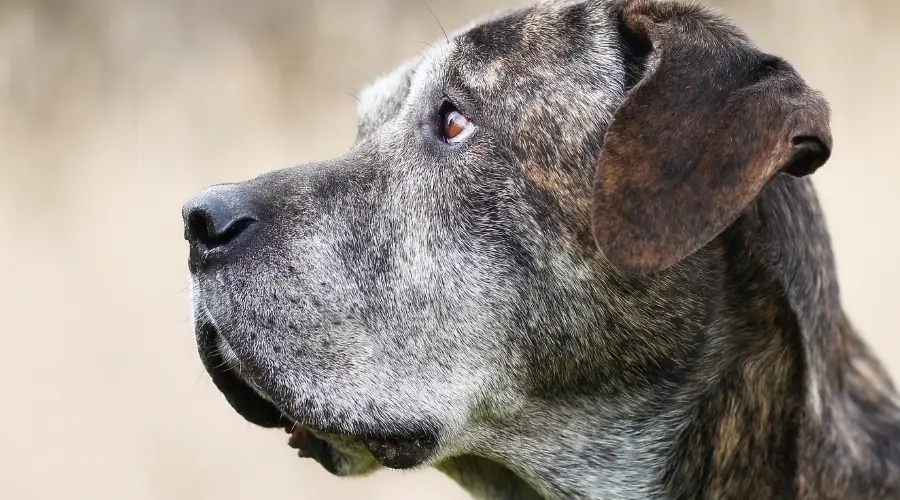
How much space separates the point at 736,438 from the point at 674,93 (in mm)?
893

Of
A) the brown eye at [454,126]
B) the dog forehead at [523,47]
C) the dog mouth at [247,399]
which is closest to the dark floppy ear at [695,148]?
the dog forehead at [523,47]

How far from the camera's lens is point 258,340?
8.61 feet

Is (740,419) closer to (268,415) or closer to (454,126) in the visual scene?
(454,126)

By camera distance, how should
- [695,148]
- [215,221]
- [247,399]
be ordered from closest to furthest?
[695,148], [215,221], [247,399]

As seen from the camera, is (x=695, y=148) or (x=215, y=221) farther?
(x=215, y=221)

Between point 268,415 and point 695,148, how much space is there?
1.32 m

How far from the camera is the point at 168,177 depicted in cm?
757

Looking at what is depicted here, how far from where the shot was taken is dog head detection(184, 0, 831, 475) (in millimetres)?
2631

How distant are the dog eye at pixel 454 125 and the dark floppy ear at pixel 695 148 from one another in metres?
0.48

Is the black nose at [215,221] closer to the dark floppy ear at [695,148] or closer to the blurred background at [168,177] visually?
the dark floppy ear at [695,148]

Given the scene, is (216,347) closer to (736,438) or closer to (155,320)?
(736,438)

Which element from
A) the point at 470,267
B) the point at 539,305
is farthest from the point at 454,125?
the point at 539,305

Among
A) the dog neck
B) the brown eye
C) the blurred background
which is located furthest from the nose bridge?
the blurred background

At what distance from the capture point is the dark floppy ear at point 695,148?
233 cm
